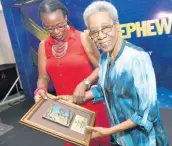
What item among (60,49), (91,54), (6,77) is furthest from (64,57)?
(6,77)

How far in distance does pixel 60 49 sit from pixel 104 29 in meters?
0.43

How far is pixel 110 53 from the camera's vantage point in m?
0.94

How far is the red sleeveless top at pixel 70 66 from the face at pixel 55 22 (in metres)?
0.06

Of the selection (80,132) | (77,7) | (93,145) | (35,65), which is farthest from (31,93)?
(80,132)

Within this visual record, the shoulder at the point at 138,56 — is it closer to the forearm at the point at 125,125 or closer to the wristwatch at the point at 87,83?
the forearm at the point at 125,125

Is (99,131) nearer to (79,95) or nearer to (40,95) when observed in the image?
(79,95)

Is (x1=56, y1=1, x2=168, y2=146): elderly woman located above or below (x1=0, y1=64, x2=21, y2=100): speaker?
→ above

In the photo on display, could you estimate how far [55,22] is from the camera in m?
1.13

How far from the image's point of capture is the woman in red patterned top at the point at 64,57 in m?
1.14

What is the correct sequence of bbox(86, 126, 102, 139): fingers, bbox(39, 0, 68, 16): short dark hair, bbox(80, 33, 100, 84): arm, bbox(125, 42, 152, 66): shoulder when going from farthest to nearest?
1. bbox(80, 33, 100, 84): arm
2. bbox(39, 0, 68, 16): short dark hair
3. bbox(86, 126, 102, 139): fingers
4. bbox(125, 42, 152, 66): shoulder

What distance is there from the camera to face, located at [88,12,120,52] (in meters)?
0.85

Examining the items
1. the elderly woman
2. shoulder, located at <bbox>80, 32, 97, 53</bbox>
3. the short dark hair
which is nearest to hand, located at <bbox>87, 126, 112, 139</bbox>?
the elderly woman

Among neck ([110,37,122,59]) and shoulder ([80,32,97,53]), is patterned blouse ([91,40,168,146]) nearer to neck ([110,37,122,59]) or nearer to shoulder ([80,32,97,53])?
neck ([110,37,122,59])

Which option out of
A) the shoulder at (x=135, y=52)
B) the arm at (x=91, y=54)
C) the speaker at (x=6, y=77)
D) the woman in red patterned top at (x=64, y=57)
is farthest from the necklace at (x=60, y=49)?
the speaker at (x=6, y=77)
